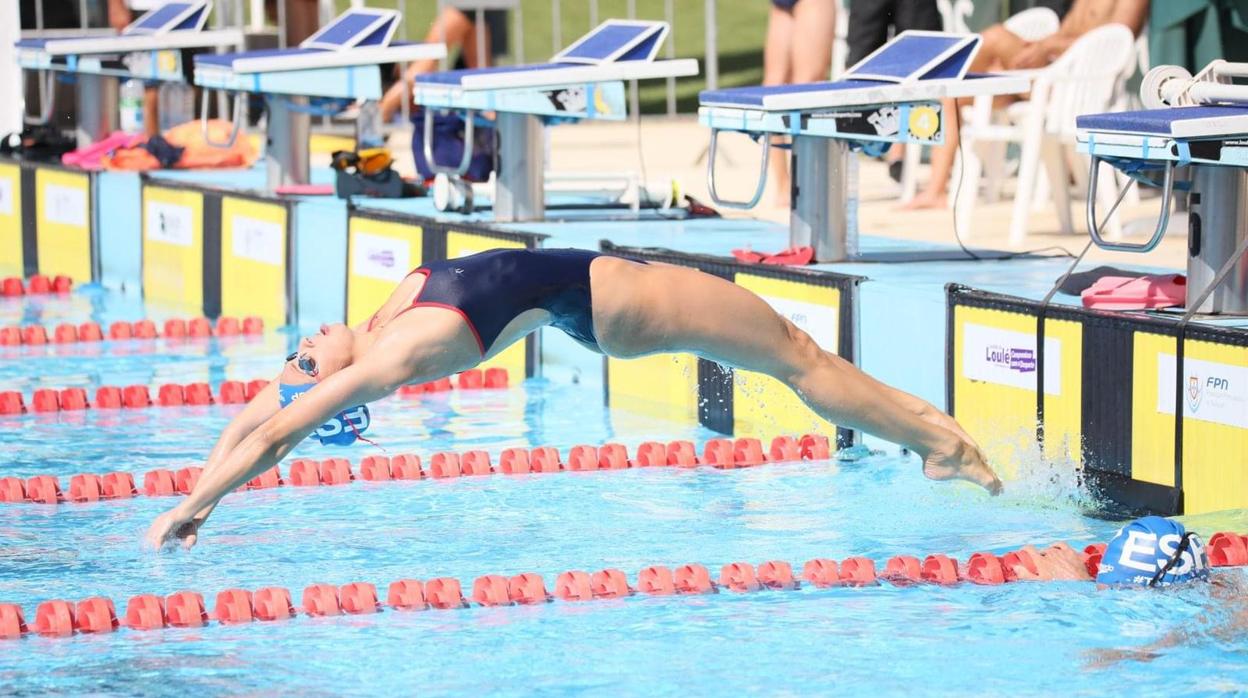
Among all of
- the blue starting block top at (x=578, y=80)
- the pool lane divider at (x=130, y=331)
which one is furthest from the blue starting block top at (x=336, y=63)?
the pool lane divider at (x=130, y=331)

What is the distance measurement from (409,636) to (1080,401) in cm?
229

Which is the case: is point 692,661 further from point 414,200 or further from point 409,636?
point 414,200

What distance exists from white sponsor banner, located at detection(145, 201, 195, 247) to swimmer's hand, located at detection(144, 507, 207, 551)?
5913 millimetres

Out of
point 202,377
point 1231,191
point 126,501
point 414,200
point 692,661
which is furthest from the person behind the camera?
point 414,200

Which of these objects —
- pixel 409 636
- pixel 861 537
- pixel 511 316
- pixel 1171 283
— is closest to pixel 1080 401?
pixel 1171 283

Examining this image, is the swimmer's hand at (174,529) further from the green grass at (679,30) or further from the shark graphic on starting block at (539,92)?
the green grass at (679,30)

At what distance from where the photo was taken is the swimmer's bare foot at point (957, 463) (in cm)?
536

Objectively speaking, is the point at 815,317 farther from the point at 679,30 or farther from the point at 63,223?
the point at 679,30

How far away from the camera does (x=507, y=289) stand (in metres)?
4.88

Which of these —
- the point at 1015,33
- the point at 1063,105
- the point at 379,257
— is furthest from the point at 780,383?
the point at 1015,33

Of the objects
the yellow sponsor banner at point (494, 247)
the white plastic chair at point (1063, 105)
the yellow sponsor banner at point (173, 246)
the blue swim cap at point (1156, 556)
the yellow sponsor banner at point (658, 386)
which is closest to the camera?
the blue swim cap at point (1156, 556)

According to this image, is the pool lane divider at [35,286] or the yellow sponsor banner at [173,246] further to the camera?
the pool lane divider at [35,286]

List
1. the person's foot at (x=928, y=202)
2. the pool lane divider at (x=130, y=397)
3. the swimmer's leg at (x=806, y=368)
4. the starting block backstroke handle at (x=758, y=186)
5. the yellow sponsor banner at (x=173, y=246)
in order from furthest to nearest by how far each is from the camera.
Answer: the person's foot at (x=928, y=202) < the yellow sponsor banner at (x=173, y=246) < the pool lane divider at (x=130, y=397) < the starting block backstroke handle at (x=758, y=186) < the swimmer's leg at (x=806, y=368)

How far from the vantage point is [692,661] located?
434 centimetres
